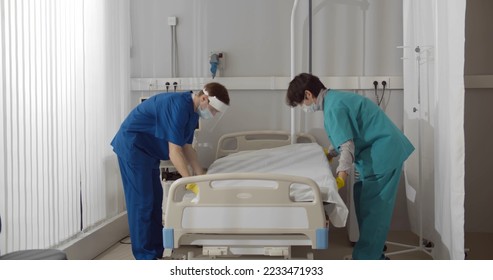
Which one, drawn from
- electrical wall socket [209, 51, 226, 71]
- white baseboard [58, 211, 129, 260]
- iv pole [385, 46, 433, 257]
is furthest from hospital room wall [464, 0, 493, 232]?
white baseboard [58, 211, 129, 260]

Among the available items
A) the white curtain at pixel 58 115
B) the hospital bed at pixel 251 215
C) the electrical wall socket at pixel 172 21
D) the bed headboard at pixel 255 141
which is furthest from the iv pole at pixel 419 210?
the white curtain at pixel 58 115

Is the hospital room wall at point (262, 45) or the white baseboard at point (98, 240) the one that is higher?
the hospital room wall at point (262, 45)

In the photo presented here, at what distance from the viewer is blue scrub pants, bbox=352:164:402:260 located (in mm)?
2088

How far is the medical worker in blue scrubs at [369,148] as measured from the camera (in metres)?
2.04

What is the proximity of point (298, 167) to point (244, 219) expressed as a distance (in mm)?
710

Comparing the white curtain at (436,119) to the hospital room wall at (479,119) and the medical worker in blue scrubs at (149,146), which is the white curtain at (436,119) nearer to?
the hospital room wall at (479,119)

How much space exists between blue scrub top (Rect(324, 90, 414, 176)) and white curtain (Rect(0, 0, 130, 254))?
1364 millimetres

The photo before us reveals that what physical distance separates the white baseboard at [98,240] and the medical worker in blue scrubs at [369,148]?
1350 mm

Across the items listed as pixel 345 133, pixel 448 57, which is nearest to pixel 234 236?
pixel 345 133

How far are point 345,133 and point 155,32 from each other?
181 cm

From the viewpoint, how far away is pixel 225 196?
63.3 inches

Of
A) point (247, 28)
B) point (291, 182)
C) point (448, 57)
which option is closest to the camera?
point (291, 182)

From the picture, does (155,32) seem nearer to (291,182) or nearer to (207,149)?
(207,149)

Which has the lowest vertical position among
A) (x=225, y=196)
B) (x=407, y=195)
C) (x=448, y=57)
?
(x=407, y=195)
